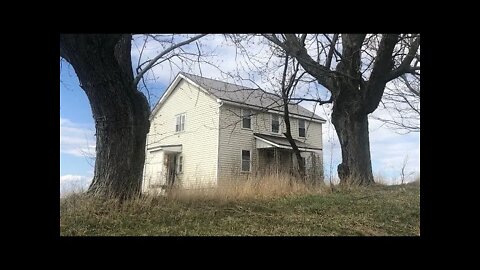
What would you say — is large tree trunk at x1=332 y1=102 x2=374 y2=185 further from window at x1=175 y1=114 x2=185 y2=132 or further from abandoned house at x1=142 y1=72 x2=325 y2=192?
window at x1=175 y1=114 x2=185 y2=132

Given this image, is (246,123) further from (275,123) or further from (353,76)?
(353,76)

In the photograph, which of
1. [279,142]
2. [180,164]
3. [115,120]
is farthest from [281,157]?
[115,120]

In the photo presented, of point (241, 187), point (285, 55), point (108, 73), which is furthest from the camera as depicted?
point (285, 55)

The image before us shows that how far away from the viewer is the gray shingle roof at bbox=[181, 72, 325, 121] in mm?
5070

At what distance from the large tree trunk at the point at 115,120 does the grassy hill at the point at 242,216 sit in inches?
8.8

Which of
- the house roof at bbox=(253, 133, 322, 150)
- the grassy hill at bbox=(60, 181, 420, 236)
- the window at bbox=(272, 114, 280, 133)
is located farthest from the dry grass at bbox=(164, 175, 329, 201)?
the window at bbox=(272, 114, 280, 133)

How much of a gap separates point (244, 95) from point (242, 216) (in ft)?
7.40
